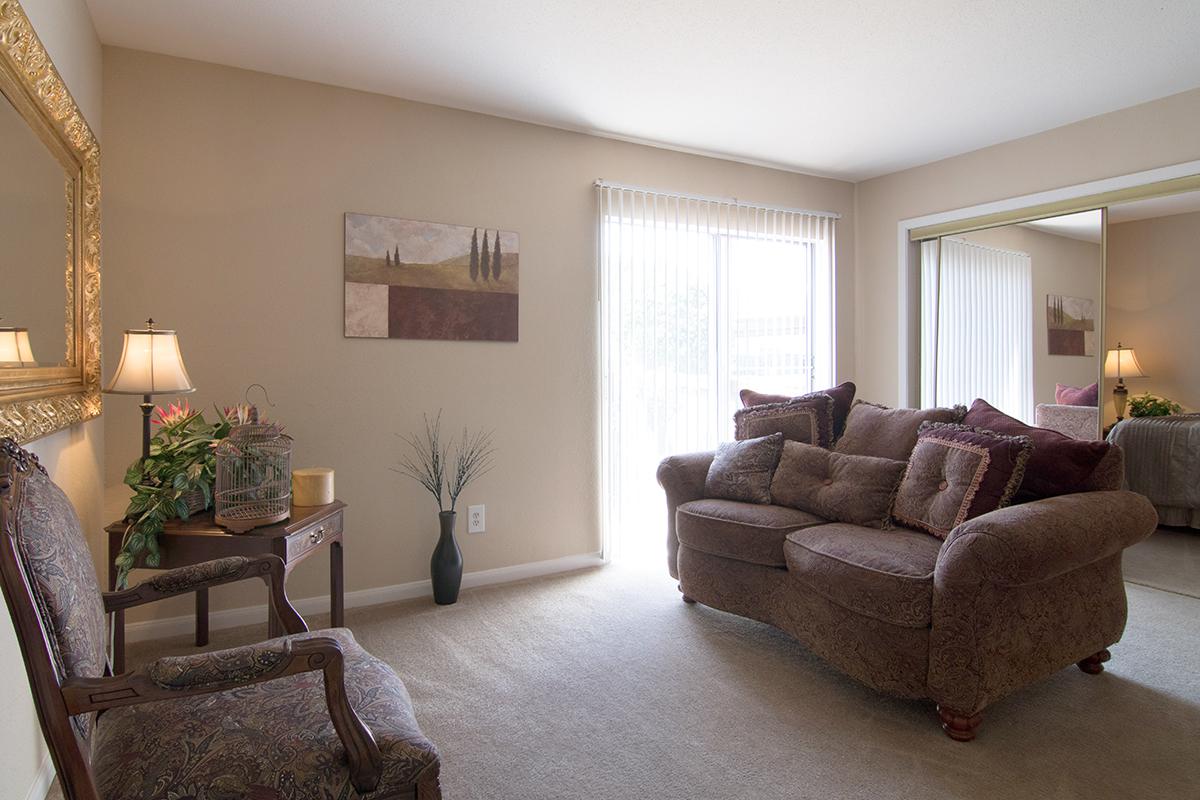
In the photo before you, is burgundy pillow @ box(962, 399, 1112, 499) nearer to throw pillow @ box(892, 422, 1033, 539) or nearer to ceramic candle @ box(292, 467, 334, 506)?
throw pillow @ box(892, 422, 1033, 539)

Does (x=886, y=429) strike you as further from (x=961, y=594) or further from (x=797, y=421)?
(x=961, y=594)

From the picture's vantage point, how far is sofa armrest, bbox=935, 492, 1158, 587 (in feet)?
6.64

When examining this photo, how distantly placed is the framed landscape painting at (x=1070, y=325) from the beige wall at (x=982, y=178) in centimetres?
68

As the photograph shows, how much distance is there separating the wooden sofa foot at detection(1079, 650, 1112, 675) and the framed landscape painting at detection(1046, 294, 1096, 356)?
6.50 ft

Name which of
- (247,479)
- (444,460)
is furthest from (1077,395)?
(247,479)

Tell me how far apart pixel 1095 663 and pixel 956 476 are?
2.98 ft

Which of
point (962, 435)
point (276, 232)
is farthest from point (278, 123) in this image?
point (962, 435)

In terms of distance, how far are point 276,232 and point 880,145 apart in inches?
139

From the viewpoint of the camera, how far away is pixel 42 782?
187 cm

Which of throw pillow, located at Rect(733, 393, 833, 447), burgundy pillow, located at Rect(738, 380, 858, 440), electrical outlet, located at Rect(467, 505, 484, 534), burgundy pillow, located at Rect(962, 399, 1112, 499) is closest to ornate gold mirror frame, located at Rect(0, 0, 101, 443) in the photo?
electrical outlet, located at Rect(467, 505, 484, 534)

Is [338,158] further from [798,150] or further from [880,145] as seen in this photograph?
[880,145]

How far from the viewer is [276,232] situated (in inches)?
124

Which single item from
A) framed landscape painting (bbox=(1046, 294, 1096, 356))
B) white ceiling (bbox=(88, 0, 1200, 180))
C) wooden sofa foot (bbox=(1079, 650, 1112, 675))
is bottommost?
wooden sofa foot (bbox=(1079, 650, 1112, 675))

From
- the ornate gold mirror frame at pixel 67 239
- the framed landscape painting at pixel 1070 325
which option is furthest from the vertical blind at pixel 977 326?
the ornate gold mirror frame at pixel 67 239
